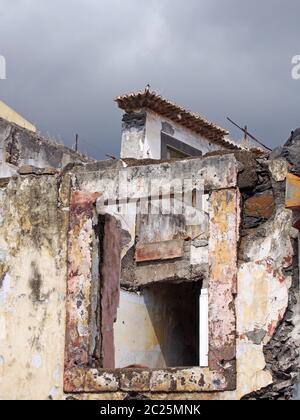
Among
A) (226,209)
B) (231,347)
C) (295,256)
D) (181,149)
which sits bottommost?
(231,347)

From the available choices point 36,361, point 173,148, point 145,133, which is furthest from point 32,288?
point 173,148

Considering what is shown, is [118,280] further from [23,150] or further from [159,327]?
[23,150]

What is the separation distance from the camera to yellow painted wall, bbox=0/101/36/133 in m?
20.6

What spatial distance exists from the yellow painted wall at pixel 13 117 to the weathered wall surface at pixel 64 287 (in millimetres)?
9949

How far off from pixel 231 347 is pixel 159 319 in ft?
21.6

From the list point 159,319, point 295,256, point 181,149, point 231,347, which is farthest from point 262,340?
point 181,149

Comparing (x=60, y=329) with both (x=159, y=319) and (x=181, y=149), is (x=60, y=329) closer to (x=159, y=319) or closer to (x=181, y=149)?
(x=159, y=319)

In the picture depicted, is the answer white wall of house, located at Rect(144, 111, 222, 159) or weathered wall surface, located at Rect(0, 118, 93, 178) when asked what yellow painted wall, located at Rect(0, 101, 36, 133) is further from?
white wall of house, located at Rect(144, 111, 222, 159)

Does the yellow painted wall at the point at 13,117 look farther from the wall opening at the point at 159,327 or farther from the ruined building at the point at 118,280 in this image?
the ruined building at the point at 118,280

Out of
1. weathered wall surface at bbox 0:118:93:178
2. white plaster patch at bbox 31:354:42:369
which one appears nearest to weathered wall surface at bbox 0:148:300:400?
white plaster patch at bbox 31:354:42:369

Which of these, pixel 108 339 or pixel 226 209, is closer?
pixel 226 209

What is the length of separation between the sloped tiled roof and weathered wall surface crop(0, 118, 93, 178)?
1914 mm
